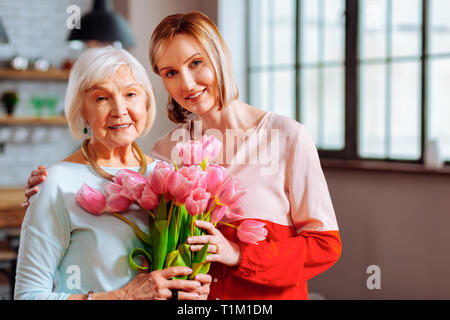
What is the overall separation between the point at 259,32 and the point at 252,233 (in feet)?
12.2

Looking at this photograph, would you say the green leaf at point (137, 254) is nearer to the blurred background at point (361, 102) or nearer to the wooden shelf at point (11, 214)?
the blurred background at point (361, 102)

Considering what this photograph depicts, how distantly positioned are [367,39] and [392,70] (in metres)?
0.29

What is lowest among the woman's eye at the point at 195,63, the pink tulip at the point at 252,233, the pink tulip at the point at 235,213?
the pink tulip at the point at 252,233

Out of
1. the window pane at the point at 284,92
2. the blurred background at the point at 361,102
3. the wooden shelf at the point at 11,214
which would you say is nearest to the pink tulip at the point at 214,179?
the blurred background at the point at 361,102

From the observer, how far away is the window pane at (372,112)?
149 inches

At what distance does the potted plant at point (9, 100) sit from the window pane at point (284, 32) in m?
2.78

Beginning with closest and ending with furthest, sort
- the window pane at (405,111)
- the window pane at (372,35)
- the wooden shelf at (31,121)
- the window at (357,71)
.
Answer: the window at (357,71) < the window pane at (405,111) < the window pane at (372,35) < the wooden shelf at (31,121)

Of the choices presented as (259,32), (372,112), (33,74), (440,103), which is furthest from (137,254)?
(33,74)

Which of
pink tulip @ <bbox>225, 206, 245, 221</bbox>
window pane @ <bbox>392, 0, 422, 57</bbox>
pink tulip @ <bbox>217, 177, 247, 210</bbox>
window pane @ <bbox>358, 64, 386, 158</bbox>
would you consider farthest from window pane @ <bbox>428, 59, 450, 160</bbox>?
pink tulip @ <bbox>217, 177, 247, 210</bbox>

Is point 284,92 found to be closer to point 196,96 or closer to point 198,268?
point 196,96

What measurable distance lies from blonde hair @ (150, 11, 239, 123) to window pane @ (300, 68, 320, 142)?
3100mm

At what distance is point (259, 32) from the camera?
4.62m

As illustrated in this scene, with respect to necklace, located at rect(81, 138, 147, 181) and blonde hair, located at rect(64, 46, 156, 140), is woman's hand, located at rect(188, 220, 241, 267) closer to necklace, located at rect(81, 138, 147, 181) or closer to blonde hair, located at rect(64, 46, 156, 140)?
necklace, located at rect(81, 138, 147, 181)
